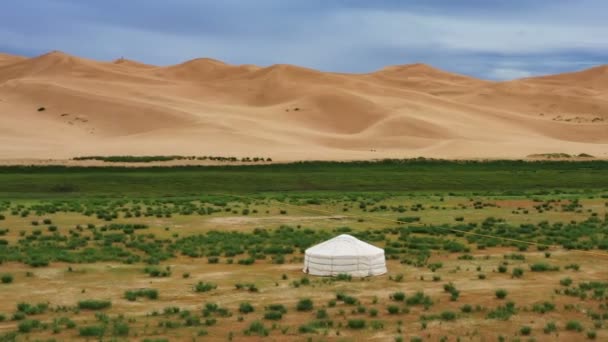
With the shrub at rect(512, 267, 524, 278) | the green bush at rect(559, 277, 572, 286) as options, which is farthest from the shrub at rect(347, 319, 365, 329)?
the shrub at rect(512, 267, 524, 278)

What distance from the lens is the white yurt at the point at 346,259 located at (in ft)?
60.0

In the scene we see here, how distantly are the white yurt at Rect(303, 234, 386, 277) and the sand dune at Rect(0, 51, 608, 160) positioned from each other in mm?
55963

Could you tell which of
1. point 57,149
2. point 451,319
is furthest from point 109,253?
point 57,149

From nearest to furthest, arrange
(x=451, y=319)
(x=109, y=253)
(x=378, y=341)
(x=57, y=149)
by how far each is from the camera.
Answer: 1. (x=378, y=341)
2. (x=451, y=319)
3. (x=109, y=253)
4. (x=57, y=149)

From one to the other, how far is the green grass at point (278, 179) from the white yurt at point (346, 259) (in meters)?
28.6

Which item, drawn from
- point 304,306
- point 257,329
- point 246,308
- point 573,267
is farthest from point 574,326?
point 573,267

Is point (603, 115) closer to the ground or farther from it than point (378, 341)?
farther from it

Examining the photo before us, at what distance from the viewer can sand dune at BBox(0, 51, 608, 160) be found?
8894 centimetres

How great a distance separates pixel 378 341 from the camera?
12.7m

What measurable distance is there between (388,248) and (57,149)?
2485 inches

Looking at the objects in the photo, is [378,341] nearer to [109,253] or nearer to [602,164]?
[109,253]

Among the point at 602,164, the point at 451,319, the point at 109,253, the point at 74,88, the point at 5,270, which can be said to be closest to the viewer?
the point at 451,319

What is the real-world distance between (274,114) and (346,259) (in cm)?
10444

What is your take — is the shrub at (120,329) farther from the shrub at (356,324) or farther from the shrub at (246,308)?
the shrub at (356,324)
